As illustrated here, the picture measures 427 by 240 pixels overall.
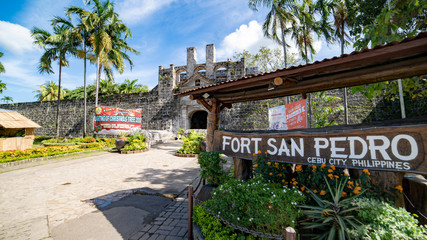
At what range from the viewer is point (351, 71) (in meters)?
3.26

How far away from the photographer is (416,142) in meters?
2.11

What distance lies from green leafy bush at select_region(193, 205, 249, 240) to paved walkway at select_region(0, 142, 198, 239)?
45 cm

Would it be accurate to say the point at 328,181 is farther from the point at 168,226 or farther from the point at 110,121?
the point at 110,121

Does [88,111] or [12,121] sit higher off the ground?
[88,111]

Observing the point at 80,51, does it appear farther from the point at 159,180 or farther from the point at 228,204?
the point at 228,204

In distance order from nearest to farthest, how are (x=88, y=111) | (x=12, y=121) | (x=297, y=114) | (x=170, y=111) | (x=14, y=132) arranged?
(x=297, y=114) < (x=12, y=121) < (x=14, y=132) < (x=170, y=111) < (x=88, y=111)

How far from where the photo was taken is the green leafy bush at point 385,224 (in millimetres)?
1903

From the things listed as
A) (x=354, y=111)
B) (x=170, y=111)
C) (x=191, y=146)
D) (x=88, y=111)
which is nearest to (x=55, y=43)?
(x=88, y=111)

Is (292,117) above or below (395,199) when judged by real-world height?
above

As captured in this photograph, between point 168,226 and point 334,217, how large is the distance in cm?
268

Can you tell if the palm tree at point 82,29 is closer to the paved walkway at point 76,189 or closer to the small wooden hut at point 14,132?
the small wooden hut at point 14,132

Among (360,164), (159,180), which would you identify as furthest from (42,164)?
(360,164)

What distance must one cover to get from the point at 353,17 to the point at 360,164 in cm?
1293

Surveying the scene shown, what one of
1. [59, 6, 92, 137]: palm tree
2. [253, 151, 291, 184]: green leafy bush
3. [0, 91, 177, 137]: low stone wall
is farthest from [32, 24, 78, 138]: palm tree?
[253, 151, 291, 184]: green leafy bush
